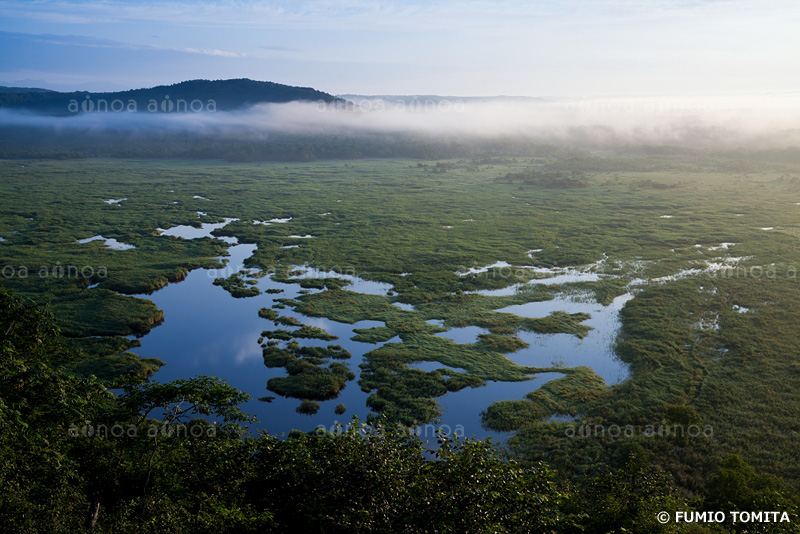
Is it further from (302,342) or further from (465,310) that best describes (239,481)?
(465,310)

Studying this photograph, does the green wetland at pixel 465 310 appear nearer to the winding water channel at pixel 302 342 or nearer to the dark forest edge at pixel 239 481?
the winding water channel at pixel 302 342

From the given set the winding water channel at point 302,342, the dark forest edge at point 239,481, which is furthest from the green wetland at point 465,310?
the dark forest edge at point 239,481

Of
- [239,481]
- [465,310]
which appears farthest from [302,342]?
[239,481]

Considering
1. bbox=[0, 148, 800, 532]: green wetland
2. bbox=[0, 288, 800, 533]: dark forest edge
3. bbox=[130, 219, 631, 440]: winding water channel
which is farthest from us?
bbox=[130, 219, 631, 440]: winding water channel

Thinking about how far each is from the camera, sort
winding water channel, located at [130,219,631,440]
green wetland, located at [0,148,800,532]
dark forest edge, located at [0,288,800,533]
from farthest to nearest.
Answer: winding water channel, located at [130,219,631,440] < green wetland, located at [0,148,800,532] < dark forest edge, located at [0,288,800,533]

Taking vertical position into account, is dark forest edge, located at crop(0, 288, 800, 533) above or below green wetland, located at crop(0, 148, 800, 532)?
above

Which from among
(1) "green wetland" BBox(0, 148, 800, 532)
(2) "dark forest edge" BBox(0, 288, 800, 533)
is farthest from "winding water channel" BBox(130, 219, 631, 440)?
(2) "dark forest edge" BBox(0, 288, 800, 533)

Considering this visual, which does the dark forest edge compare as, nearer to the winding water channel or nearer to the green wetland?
the green wetland
